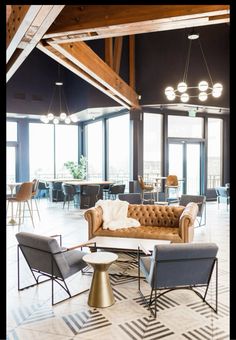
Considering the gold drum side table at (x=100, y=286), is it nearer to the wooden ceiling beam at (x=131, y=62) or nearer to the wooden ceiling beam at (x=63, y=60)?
the wooden ceiling beam at (x=63, y=60)

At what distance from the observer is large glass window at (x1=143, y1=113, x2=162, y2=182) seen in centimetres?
1066

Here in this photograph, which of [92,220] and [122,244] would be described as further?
[92,220]

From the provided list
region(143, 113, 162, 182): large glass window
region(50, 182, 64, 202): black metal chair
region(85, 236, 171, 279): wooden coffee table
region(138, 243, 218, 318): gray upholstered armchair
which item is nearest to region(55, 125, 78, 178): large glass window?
region(50, 182, 64, 202): black metal chair

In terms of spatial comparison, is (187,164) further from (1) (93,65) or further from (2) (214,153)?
(1) (93,65)

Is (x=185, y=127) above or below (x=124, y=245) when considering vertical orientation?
above

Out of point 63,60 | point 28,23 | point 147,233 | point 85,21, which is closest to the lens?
point 28,23

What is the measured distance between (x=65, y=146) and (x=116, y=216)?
9.09 m

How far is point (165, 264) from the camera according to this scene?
9.55 feet

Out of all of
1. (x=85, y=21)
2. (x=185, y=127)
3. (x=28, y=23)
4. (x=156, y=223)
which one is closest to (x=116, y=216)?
(x=156, y=223)

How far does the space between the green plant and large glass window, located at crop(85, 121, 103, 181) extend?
0.32 metres

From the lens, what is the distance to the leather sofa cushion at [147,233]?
4512 mm

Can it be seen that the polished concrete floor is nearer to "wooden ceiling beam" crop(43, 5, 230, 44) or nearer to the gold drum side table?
the gold drum side table

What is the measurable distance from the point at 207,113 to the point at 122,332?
33.8 feet

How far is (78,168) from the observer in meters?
12.5
